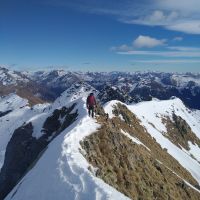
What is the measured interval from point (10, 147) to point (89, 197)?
237 ft

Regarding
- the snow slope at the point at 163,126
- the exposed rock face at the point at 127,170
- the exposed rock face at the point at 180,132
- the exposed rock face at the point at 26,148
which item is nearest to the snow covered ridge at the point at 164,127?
the snow slope at the point at 163,126

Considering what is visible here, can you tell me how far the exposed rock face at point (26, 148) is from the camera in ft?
248

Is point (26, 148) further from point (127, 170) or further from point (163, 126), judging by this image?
point (163, 126)

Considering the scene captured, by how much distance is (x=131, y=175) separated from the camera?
122ft

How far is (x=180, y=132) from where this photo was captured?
131m

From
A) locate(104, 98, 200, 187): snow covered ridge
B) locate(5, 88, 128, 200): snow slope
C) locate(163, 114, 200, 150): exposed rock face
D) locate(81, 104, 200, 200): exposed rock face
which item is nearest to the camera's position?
locate(5, 88, 128, 200): snow slope

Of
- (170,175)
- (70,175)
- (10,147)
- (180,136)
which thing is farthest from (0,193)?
(180,136)

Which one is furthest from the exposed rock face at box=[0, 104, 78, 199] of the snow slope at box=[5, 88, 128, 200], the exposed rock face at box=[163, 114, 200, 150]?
the exposed rock face at box=[163, 114, 200, 150]

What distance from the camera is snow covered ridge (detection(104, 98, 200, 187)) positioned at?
87.0m

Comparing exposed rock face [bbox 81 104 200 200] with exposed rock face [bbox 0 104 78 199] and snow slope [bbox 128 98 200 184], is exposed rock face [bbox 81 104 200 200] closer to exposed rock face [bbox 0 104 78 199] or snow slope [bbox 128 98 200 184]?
exposed rock face [bbox 0 104 78 199]

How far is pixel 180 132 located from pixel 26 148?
69.3 metres

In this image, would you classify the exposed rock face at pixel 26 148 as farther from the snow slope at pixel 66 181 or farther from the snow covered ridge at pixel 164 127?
the snow slope at pixel 66 181

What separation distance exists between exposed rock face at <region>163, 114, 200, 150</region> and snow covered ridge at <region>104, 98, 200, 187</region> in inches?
79.3

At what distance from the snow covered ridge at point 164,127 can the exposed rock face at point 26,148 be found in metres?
11.9
